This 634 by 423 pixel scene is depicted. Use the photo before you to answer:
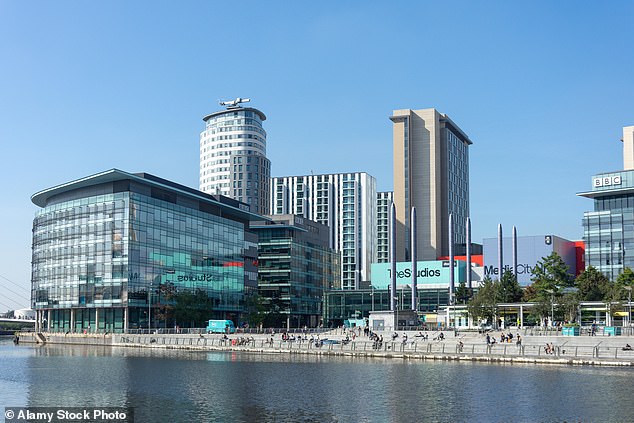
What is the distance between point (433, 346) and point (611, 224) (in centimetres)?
9805

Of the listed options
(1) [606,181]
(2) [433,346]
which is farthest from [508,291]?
(2) [433,346]

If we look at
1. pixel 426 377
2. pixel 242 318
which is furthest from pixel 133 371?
pixel 242 318

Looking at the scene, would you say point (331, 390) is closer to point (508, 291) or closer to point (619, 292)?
point (619, 292)

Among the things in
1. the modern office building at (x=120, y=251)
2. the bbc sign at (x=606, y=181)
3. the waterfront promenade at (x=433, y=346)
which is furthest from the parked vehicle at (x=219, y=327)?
the bbc sign at (x=606, y=181)

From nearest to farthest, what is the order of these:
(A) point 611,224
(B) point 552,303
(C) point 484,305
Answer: (B) point 552,303
(C) point 484,305
(A) point 611,224

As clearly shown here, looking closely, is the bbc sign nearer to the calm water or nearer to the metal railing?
the metal railing

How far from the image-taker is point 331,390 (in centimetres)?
5453

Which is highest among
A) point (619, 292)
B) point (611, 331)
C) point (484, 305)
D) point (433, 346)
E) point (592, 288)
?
point (592, 288)

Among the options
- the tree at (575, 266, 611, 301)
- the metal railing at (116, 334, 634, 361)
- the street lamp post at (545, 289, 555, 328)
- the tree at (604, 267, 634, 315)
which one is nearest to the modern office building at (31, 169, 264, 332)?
the metal railing at (116, 334, 634, 361)

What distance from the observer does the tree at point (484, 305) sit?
431 feet

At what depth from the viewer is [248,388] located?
56312 millimetres

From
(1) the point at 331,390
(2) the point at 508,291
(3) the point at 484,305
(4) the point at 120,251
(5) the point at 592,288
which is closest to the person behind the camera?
(1) the point at 331,390

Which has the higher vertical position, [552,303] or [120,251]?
[120,251]

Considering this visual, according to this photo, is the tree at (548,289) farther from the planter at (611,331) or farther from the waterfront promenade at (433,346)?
the planter at (611,331)
